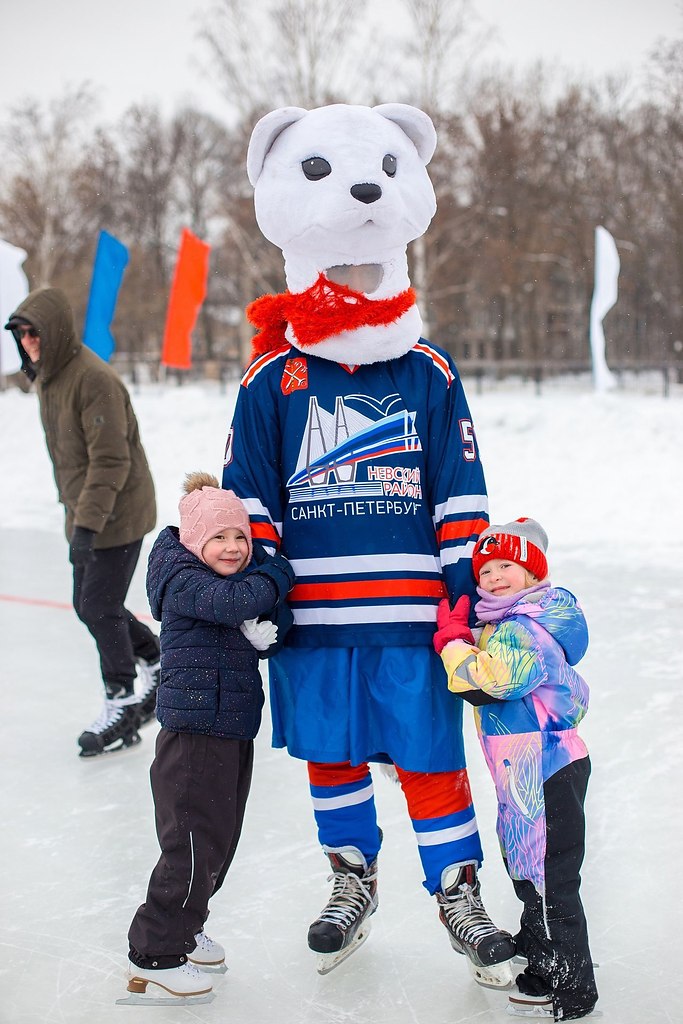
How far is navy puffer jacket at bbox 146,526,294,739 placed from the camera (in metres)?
1.95

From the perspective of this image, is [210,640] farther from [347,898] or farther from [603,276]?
[603,276]

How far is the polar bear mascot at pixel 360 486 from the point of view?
6.65 ft

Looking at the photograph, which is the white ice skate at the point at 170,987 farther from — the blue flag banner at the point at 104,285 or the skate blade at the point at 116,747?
the blue flag banner at the point at 104,285

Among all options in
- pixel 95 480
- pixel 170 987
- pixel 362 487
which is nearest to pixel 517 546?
pixel 362 487

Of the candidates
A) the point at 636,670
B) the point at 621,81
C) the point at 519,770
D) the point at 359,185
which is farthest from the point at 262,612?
the point at 621,81

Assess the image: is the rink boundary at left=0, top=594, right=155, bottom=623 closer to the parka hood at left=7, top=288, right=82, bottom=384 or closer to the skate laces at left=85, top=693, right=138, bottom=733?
the skate laces at left=85, top=693, right=138, bottom=733

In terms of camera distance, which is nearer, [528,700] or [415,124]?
[528,700]

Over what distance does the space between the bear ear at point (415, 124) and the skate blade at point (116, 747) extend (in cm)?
208

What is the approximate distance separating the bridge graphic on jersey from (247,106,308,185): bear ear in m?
0.52

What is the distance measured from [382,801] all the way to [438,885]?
931mm

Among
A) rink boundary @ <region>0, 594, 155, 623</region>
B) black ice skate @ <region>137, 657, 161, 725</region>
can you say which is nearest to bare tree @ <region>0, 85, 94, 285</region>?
rink boundary @ <region>0, 594, 155, 623</region>

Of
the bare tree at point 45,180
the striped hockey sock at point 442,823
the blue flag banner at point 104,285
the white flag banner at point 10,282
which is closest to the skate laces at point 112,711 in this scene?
the striped hockey sock at point 442,823

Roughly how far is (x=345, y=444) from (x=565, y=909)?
3.00 feet

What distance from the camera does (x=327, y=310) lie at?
2.06 m
